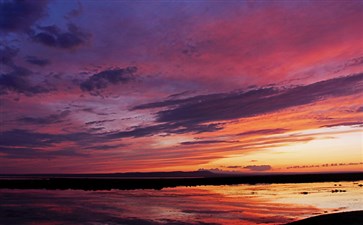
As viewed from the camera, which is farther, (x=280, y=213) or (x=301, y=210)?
(x=301, y=210)

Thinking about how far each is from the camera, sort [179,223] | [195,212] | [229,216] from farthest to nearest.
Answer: [195,212] < [229,216] < [179,223]

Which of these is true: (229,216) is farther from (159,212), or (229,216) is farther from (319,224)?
(319,224)

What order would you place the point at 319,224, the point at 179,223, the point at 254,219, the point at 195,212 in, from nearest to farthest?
the point at 319,224
the point at 179,223
the point at 254,219
the point at 195,212

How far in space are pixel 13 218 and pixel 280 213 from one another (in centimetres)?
2327

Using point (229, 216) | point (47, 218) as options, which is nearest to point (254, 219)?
point (229, 216)

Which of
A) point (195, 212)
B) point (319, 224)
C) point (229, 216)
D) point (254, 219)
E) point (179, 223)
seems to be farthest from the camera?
point (195, 212)

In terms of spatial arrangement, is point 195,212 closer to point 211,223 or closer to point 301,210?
point 211,223

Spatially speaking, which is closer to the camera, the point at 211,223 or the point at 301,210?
the point at 211,223

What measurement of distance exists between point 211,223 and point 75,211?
50.6 feet

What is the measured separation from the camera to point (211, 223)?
96.9ft

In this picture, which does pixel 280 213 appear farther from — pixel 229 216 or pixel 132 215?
pixel 132 215

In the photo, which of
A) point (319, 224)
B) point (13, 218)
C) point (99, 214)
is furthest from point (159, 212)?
point (319, 224)

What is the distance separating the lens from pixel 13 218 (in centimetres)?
3216

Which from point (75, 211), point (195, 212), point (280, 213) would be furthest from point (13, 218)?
point (280, 213)
